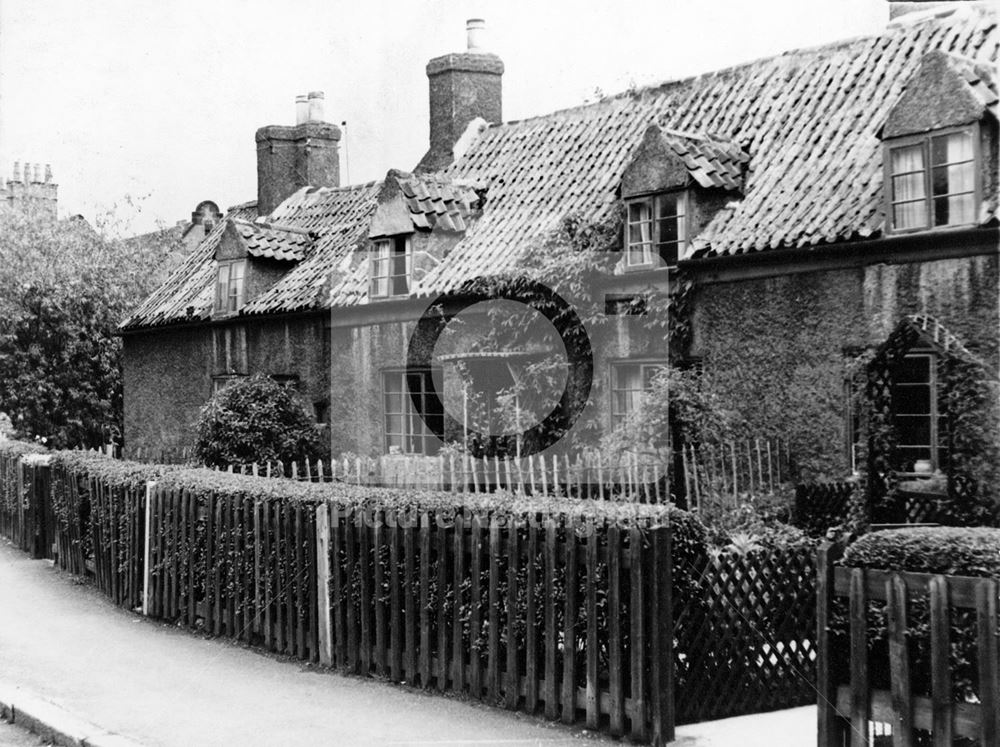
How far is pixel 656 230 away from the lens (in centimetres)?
1689

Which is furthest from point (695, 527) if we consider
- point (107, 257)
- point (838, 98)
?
point (107, 257)

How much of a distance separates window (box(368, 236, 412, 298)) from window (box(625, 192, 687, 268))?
4764 millimetres

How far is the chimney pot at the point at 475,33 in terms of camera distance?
2323 centimetres

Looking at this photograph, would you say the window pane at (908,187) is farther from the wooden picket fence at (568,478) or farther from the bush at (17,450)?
the bush at (17,450)

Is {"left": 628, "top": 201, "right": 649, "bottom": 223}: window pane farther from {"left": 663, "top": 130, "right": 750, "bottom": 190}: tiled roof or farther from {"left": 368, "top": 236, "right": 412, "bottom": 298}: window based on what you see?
{"left": 368, "top": 236, "right": 412, "bottom": 298}: window

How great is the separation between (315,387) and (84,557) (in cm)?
798

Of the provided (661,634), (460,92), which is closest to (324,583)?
(661,634)

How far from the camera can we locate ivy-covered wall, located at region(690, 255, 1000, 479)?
534 inches

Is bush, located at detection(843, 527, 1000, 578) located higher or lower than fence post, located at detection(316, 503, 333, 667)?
higher

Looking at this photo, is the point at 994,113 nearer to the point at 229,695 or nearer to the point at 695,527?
the point at 695,527

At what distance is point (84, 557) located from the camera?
14883mm

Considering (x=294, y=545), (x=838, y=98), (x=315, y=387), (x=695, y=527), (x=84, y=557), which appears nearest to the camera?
(x=695, y=527)

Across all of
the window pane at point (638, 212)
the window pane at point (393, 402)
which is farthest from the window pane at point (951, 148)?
the window pane at point (393, 402)


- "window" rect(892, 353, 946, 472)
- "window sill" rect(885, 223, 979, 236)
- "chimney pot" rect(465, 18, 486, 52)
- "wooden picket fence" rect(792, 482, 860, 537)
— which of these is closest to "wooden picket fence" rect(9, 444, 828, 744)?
"wooden picket fence" rect(792, 482, 860, 537)
